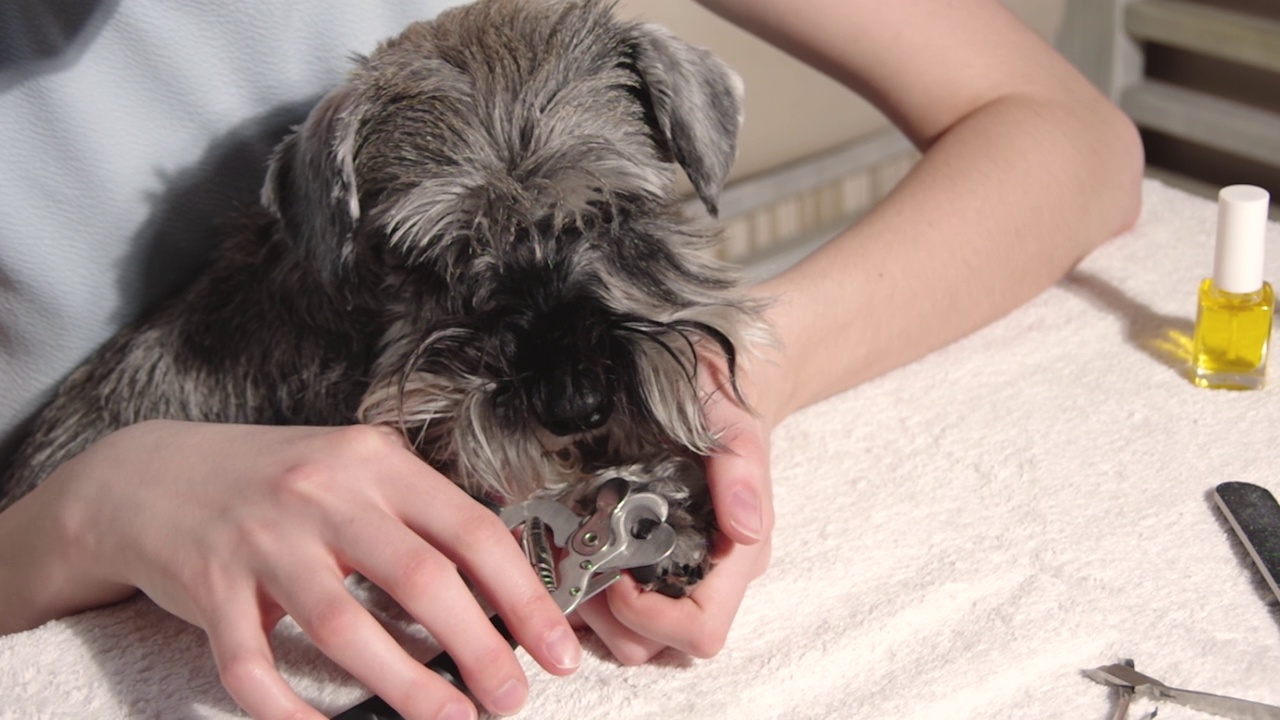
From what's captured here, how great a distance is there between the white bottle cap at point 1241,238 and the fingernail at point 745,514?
812 mm

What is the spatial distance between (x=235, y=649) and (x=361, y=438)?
237 millimetres

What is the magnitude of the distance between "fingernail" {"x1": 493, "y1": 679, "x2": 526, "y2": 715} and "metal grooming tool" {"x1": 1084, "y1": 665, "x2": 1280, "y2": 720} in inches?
22.2

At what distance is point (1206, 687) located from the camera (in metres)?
1.13

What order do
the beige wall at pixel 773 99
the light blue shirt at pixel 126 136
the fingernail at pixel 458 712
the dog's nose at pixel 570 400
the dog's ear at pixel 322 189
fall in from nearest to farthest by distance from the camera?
the fingernail at pixel 458 712 → the dog's nose at pixel 570 400 → the dog's ear at pixel 322 189 → the light blue shirt at pixel 126 136 → the beige wall at pixel 773 99

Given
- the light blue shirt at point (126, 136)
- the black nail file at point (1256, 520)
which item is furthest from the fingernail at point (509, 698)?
the light blue shirt at point (126, 136)

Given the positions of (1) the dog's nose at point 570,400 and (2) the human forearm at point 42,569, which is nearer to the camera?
(1) the dog's nose at point 570,400

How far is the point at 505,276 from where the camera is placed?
1.26m

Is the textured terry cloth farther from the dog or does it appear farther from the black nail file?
the dog

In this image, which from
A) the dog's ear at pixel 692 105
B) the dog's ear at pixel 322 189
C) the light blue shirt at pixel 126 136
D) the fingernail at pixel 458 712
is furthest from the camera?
the light blue shirt at pixel 126 136

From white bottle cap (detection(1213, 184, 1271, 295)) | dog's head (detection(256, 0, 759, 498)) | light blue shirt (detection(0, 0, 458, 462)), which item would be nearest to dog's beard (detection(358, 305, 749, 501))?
dog's head (detection(256, 0, 759, 498))

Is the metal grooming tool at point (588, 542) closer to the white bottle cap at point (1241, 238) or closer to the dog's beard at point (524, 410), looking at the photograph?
Result: the dog's beard at point (524, 410)

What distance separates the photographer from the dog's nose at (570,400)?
1152mm

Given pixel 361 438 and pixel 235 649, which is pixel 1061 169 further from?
pixel 235 649

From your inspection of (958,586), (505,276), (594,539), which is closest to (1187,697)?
(958,586)
